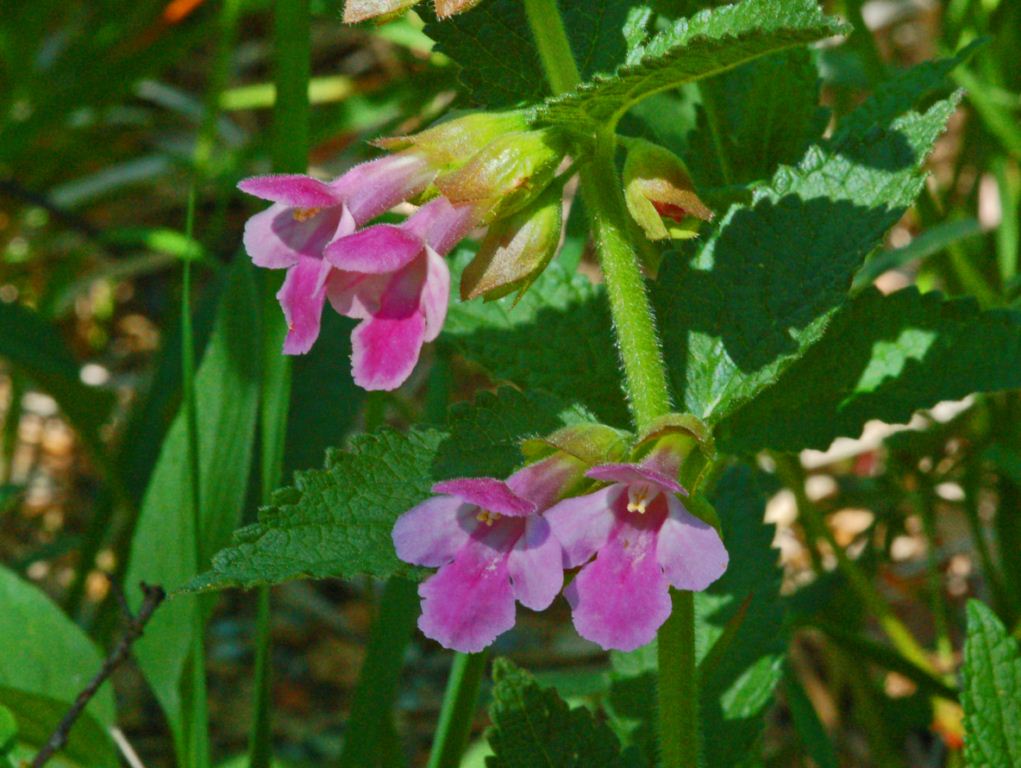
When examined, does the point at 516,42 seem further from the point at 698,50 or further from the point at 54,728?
the point at 54,728

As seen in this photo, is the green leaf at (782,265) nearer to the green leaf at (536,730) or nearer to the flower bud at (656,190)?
the flower bud at (656,190)

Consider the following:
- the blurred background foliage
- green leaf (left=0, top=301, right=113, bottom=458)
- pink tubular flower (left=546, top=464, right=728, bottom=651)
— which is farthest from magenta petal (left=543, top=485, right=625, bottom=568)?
green leaf (left=0, top=301, right=113, bottom=458)

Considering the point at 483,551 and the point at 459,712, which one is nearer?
the point at 483,551

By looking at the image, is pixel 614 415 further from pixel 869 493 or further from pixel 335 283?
pixel 869 493

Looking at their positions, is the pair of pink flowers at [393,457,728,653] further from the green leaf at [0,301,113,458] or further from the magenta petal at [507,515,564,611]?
the green leaf at [0,301,113,458]

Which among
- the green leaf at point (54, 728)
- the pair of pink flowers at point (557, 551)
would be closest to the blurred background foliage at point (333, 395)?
the green leaf at point (54, 728)

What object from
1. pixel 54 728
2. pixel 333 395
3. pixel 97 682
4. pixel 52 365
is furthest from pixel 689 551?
pixel 52 365
